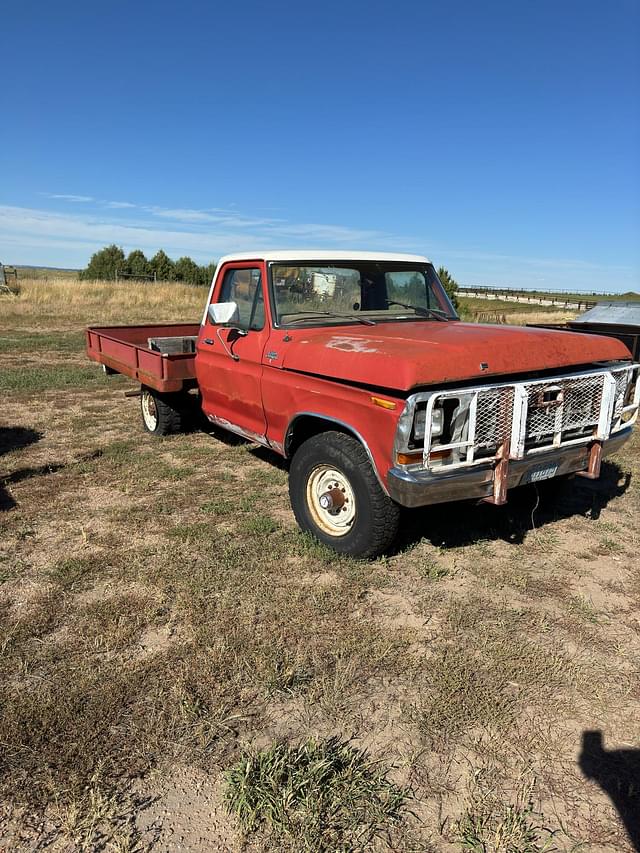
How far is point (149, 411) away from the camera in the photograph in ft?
23.8

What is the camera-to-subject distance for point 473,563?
4051mm

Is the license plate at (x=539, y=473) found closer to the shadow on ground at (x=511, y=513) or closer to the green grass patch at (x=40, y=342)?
the shadow on ground at (x=511, y=513)

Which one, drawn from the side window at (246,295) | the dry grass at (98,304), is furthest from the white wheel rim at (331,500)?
the dry grass at (98,304)

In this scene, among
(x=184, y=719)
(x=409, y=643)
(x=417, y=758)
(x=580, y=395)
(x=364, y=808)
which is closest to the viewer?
(x=364, y=808)

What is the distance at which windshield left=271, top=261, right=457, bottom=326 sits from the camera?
472cm

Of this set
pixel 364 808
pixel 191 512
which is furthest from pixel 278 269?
pixel 364 808

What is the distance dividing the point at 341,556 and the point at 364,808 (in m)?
1.88

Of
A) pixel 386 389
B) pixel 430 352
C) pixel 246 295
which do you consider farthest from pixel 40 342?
pixel 430 352

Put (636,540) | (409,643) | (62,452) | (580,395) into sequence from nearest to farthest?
(409,643) → (580,395) → (636,540) → (62,452)

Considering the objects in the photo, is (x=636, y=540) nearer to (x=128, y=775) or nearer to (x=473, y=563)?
(x=473, y=563)

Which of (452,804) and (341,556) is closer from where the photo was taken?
(452,804)

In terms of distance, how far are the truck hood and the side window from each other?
54 centimetres

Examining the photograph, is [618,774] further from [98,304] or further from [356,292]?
[98,304]

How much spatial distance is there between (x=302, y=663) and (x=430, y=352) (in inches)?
70.9
